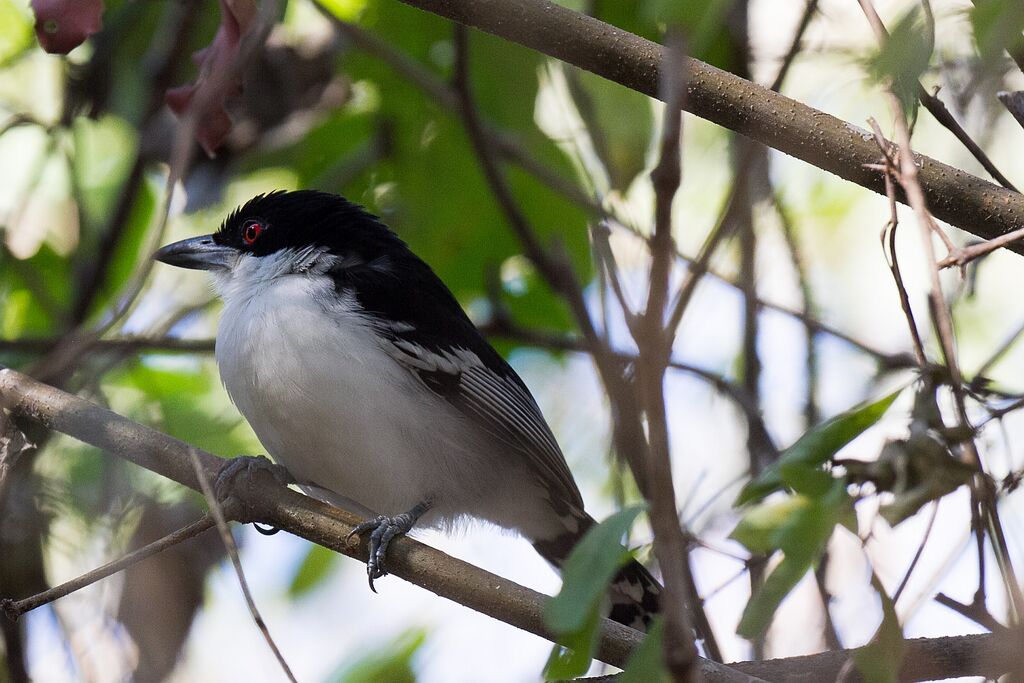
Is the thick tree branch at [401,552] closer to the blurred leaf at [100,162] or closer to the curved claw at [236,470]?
the curved claw at [236,470]

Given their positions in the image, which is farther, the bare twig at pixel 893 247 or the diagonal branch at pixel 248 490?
the diagonal branch at pixel 248 490

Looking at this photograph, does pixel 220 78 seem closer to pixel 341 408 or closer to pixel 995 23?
pixel 341 408

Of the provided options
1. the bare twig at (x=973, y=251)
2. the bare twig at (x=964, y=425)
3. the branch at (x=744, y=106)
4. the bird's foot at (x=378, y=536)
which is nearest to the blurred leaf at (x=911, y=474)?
the bare twig at (x=964, y=425)

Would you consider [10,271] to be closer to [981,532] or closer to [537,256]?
[537,256]

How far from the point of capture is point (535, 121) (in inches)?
160

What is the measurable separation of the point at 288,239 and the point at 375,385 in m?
0.91

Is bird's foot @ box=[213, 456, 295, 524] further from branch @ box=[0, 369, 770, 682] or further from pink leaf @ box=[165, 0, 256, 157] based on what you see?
pink leaf @ box=[165, 0, 256, 157]

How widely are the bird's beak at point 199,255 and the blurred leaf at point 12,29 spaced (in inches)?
42.9

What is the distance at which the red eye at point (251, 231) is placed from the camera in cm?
458

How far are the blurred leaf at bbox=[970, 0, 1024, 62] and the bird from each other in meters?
2.18

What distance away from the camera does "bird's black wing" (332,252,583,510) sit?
407cm

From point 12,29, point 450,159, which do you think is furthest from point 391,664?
point 12,29

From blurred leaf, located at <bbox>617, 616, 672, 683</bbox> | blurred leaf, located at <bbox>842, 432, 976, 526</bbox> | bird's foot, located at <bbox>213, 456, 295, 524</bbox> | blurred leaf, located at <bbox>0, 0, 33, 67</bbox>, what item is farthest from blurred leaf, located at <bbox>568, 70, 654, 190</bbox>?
blurred leaf, located at <bbox>0, 0, 33, 67</bbox>

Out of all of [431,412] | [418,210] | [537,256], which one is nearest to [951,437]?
[537,256]
